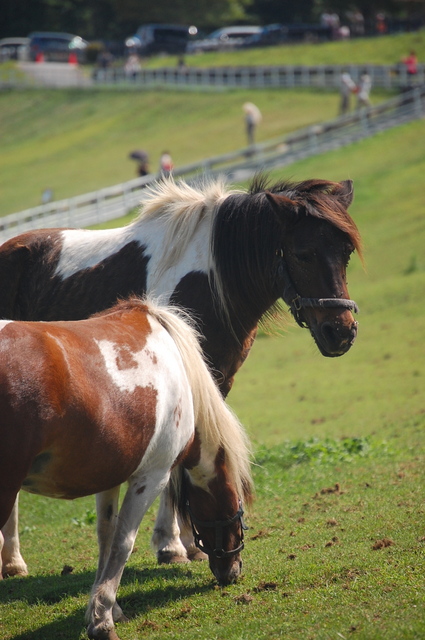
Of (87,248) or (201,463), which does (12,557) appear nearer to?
(201,463)

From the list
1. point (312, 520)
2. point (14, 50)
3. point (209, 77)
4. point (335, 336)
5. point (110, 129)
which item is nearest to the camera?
point (335, 336)

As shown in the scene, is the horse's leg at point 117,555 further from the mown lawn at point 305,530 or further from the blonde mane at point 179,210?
the blonde mane at point 179,210

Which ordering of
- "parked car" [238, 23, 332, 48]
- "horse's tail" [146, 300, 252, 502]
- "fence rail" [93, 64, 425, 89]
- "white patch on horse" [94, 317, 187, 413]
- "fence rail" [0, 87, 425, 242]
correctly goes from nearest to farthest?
"white patch on horse" [94, 317, 187, 413]
"horse's tail" [146, 300, 252, 502]
"fence rail" [0, 87, 425, 242]
"fence rail" [93, 64, 425, 89]
"parked car" [238, 23, 332, 48]

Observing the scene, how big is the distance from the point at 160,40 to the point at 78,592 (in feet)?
197

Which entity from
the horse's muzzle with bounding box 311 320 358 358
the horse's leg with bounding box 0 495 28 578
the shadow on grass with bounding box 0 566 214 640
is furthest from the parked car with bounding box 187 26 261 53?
the shadow on grass with bounding box 0 566 214 640

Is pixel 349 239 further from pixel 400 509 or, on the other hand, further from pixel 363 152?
pixel 363 152

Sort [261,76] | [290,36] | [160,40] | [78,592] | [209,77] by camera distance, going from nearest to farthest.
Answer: [78,592], [261,76], [209,77], [290,36], [160,40]

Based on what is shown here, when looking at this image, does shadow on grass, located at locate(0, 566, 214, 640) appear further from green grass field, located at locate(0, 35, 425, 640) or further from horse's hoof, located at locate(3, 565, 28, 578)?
horse's hoof, located at locate(3, 565, 28, 578)

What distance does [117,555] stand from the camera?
4496mm

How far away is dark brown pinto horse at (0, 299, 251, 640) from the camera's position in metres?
3.77

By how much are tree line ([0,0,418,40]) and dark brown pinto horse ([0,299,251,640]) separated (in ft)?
210

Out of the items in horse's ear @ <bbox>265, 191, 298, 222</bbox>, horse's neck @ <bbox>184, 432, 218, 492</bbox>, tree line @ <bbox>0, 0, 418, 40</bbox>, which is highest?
tree line @ <bbox>0, 0, 418, 40</bbox>

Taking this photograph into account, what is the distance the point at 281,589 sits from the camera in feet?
16.5

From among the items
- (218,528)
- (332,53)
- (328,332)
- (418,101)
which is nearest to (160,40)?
(332,53)
